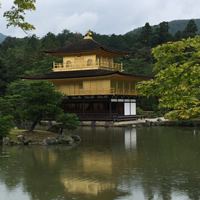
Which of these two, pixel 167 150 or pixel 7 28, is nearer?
pixel 7 28

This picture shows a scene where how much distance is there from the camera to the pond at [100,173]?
9.87 metres

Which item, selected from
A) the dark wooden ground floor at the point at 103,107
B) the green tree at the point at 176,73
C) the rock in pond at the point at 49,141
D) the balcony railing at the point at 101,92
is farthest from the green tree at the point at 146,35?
the green tree at the point at 176,73

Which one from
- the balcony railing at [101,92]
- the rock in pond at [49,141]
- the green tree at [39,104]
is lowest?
the rock in pond at [49,141]

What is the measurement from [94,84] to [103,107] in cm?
316

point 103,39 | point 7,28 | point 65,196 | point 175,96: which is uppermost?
point 103,39

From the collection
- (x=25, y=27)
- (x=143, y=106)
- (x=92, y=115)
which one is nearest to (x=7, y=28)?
(x=25, y=27)

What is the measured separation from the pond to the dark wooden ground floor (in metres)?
19.6

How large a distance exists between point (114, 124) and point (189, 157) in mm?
20434

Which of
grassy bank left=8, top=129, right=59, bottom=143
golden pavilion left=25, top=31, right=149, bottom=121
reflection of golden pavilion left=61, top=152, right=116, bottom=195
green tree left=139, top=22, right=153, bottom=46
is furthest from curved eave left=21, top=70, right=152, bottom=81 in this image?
green tree left=139, top=22, right=153, bottom=46

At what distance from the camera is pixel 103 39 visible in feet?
338

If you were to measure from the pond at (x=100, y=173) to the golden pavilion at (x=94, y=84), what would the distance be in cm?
2006

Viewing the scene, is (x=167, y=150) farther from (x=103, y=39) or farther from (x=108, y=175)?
(x=103, y=39)

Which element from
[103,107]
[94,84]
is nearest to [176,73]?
[94,84]

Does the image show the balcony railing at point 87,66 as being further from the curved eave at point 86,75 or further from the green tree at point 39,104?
the green tree at point 39,104
